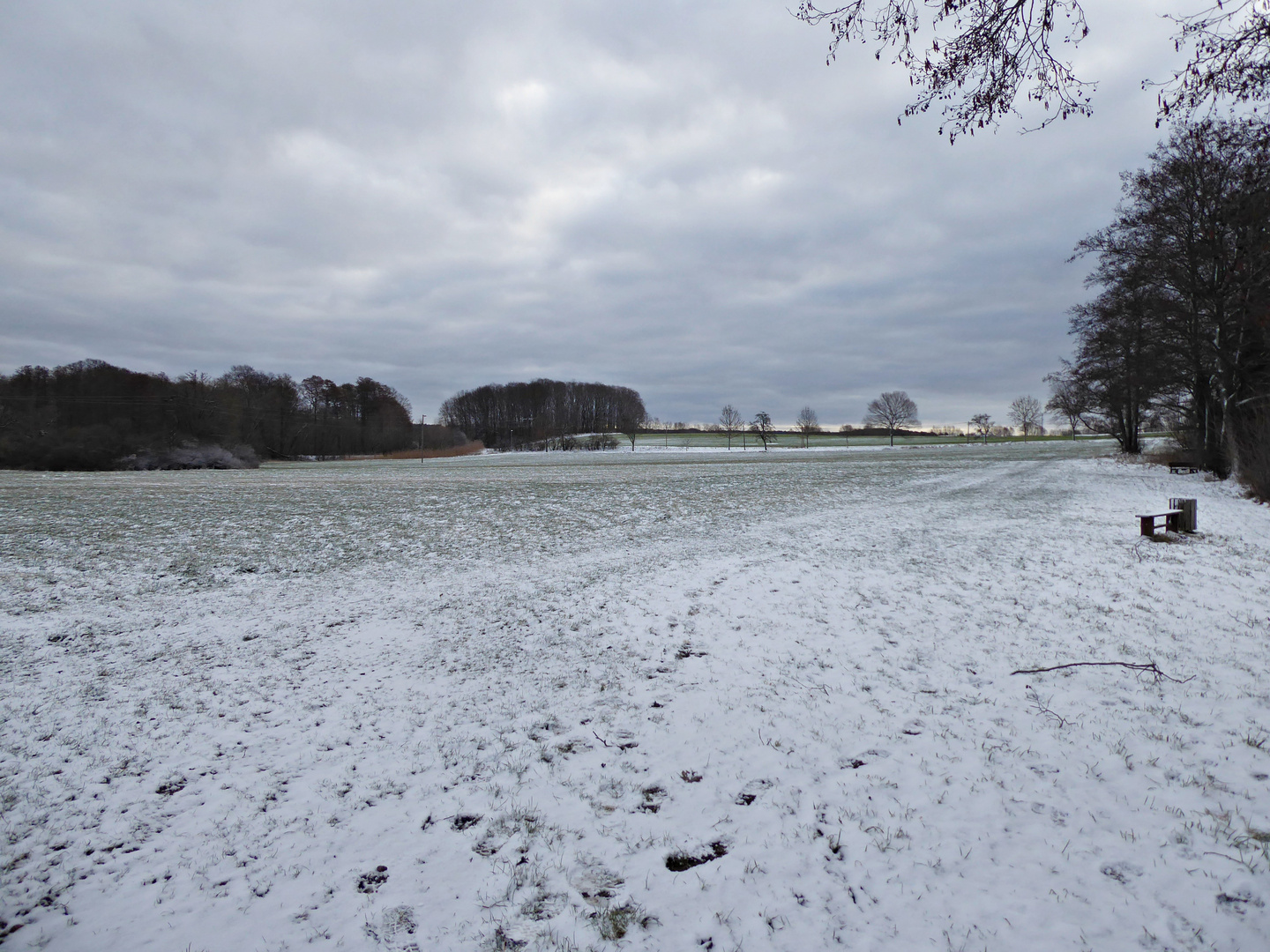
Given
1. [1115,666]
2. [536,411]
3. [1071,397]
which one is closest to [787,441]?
[536,411]

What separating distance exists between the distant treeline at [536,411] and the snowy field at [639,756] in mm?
106405

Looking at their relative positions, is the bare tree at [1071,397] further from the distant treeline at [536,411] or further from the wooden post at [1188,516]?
the distant treeline at [536,411]

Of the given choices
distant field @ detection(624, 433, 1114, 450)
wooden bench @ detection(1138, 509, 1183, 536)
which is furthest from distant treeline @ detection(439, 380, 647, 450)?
wooden bench @ detection(1138, 509, 1183, 536)

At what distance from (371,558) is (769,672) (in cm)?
830

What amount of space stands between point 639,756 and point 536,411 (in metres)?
134

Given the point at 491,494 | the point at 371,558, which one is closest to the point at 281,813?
the point at 371,558

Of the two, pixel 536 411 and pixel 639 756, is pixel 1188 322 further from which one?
pixel 536 411

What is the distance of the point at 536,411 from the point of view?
136 m

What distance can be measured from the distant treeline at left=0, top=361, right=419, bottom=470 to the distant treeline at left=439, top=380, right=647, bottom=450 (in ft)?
57.0

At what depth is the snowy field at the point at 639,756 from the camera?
10.3 ft

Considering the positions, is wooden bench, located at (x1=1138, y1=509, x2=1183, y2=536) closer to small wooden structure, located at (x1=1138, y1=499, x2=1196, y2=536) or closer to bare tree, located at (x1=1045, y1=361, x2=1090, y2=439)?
small wooden structure, located at (x1=1138, y1=499, x2=1196, y2=536)

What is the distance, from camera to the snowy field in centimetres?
312

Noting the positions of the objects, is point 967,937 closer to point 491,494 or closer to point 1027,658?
point 1027,658

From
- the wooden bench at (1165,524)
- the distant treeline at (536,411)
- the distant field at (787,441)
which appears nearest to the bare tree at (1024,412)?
the distant field at (787,441)
